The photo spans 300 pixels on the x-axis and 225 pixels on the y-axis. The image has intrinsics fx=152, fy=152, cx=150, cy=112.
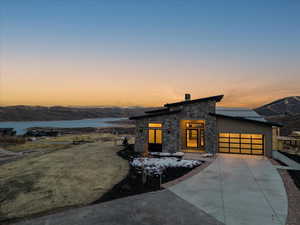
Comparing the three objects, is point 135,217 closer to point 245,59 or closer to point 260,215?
point 260,215

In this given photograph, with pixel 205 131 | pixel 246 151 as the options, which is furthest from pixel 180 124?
pixel 246 151

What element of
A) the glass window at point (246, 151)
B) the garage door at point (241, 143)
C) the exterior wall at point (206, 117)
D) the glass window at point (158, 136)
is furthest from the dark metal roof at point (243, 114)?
the glass window at point (158, 136)

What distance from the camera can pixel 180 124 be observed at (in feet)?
48.3

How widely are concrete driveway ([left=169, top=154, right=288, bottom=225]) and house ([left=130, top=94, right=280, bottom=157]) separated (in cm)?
366

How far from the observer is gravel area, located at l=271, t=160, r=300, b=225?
15.8 ft

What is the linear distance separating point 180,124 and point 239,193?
8.44 meters

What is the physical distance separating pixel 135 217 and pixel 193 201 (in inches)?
96.3

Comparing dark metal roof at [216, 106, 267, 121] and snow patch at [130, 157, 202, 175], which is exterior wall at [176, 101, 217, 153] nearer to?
dark metal roof at [216, 106, 267, 121]

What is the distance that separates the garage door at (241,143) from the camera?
45.8ft

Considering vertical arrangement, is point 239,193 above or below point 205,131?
below

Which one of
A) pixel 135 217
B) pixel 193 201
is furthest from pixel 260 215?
pixel 135 217

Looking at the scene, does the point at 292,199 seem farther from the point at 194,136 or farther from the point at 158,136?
the point at 194,136

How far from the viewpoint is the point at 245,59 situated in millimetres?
24281

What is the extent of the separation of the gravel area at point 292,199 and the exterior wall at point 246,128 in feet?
14.0
